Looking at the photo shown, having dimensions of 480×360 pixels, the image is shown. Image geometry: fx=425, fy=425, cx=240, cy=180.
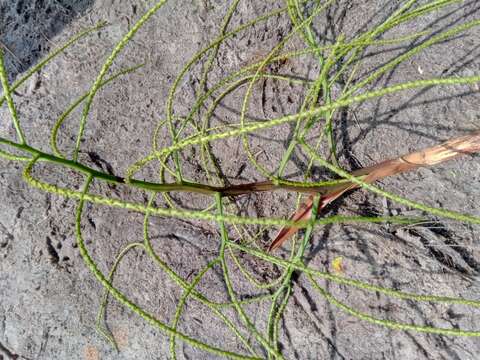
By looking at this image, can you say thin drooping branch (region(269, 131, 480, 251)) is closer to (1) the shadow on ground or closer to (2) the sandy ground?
(2) the sandy ground

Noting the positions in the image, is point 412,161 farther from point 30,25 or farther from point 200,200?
point 30,25

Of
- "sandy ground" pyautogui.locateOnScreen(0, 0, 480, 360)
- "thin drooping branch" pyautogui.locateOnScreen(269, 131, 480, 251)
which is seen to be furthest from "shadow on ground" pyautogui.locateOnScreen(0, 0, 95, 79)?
"thin drooping branch" pyautogui.locateOnScreen(269, 131, 480, 251)

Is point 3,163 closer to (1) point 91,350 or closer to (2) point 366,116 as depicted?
(1) point 91,350

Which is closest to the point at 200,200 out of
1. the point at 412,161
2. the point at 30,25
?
the point at 412,161

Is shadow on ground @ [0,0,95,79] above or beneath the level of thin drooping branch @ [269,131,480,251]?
above

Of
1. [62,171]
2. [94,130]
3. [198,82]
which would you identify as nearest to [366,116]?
[198,82]

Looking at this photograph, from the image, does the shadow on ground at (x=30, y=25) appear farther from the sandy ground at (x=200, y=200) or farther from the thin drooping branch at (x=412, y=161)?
the thin drooping branch at (x=412, y=161)

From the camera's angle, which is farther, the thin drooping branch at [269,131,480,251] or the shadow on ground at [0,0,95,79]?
the shadow on ground at [0,0,95,79]

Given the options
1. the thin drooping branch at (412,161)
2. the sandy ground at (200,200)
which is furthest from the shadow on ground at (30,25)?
the thin drooping branch at (412,161)
